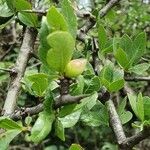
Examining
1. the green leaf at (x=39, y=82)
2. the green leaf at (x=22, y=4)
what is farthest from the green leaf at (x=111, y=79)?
the green leaf at (x=22, y=4)

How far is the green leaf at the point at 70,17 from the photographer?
58 centimetres

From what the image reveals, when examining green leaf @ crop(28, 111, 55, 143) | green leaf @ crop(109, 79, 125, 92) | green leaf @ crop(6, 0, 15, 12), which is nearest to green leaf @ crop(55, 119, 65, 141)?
green leaf @ crop(28, 111, 55, 143)

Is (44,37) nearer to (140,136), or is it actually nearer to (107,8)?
(140,136)

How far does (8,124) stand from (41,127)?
0.17 ft

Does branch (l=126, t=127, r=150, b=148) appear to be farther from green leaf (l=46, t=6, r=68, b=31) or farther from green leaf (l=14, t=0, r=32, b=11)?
green leaf (l=14, t=0, r=32, b=11)

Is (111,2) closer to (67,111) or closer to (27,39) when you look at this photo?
(27,39)

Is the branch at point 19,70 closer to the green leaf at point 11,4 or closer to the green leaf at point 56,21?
the green leaf at point 11,4

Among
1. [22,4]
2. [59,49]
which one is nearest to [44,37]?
[59,49]

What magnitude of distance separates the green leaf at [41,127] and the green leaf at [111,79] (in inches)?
4.5

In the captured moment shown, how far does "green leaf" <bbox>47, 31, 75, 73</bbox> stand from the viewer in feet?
1.71

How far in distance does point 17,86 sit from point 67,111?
230mm

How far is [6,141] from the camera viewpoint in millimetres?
636

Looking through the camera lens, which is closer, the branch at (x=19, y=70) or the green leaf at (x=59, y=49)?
the green leaf at (x=59, y=49)

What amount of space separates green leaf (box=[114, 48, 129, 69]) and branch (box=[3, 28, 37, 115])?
0.20m
